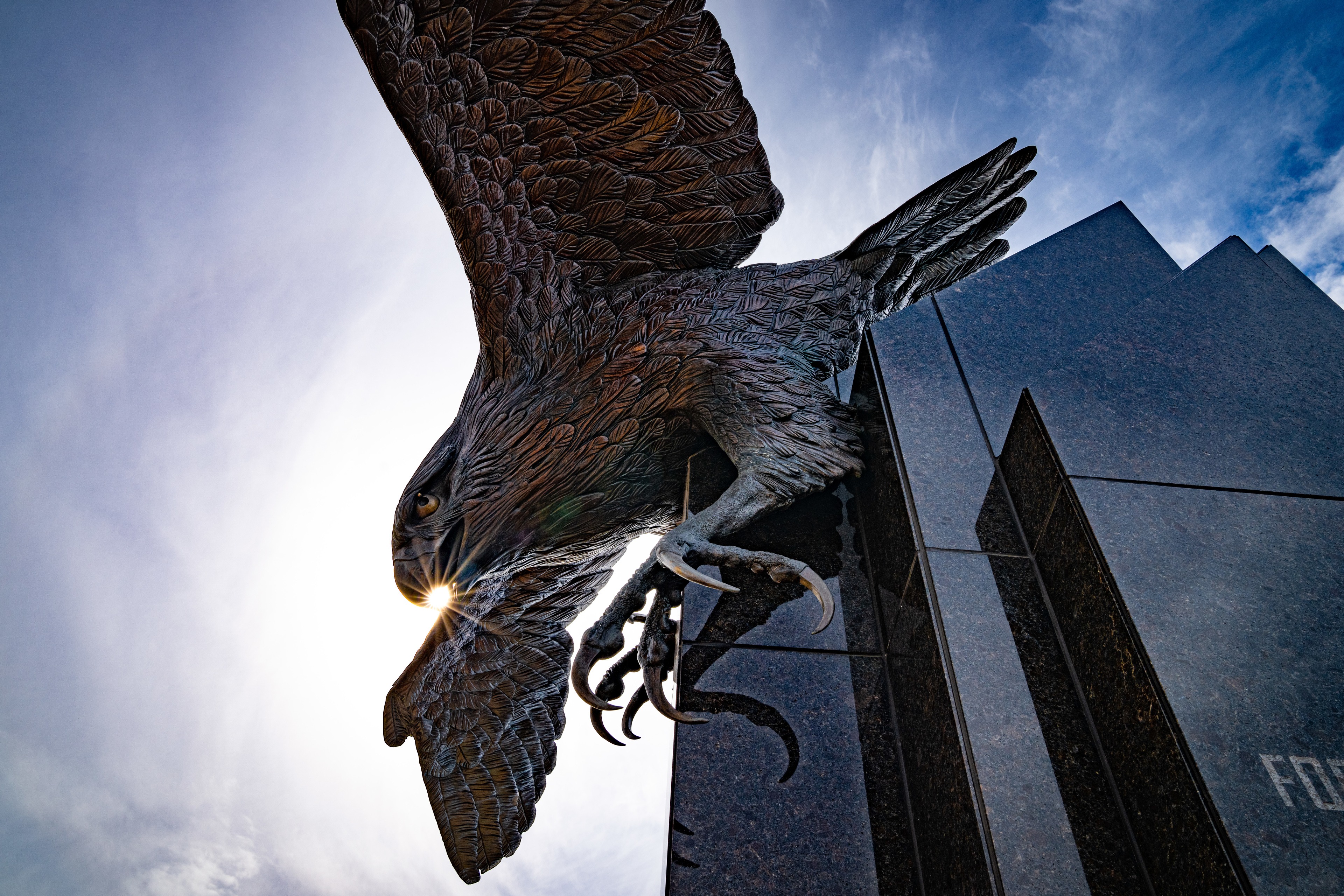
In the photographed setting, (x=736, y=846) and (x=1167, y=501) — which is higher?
(x=1167, y=501)

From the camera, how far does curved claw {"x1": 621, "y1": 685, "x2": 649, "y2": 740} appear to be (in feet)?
10.5

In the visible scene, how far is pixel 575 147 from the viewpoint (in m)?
3.78

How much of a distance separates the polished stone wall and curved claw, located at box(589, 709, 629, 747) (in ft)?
1.43

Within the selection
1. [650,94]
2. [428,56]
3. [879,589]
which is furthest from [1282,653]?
[428,56]

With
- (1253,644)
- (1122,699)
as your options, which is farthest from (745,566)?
(1253,644)

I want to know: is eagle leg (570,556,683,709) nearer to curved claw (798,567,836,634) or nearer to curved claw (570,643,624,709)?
curved claw (570,643,624,709)

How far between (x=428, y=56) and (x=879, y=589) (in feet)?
9.89

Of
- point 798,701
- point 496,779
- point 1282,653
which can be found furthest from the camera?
point 496,779

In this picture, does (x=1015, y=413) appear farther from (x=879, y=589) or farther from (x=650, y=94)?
(x=650, y=94)

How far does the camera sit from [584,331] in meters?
3.91

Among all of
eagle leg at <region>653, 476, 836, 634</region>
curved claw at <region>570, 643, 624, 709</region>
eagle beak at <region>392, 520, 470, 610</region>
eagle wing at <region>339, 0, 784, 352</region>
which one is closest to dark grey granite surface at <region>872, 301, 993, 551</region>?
eagle leg at <region>653, 476, 836, 634</region>

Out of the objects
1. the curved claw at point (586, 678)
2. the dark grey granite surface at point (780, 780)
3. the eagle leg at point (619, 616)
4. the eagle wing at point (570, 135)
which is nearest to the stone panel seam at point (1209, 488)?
the dark grey granite surface at point (780, 780)

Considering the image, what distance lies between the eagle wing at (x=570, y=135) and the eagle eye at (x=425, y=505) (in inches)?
32.9

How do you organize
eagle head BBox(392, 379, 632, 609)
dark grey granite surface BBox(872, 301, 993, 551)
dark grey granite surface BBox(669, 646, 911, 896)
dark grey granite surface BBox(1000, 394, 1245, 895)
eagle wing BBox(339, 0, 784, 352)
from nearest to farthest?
dark grey granite surface BBox(1000, 394, 1245, 895)
dark grey granite surface BBox(669, 646, 911, 896)
dark grey granite surface BBox(872, 301, 993, 551)
eagle wing BBox(339, 0, 784, 352)
eagle head BBox(392, 379, 632, 609)
